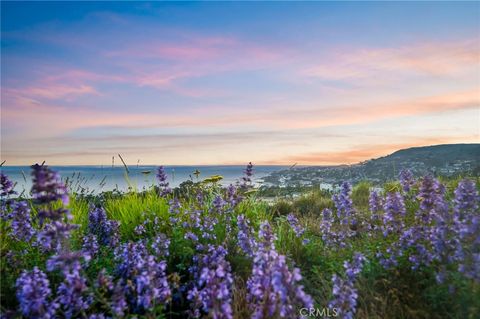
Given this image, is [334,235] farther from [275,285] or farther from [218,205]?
[275,285]

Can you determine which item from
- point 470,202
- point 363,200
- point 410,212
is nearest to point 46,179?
point 470,202

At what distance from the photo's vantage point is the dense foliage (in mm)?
3279

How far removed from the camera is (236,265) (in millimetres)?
5453

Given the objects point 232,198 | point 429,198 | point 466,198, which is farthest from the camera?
point 232,198

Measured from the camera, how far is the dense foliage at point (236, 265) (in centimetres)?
328

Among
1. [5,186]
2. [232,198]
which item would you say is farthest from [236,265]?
[5,186]

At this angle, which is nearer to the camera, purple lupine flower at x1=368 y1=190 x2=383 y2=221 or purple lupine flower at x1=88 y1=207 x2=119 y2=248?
purple lupine flower at x1=368 y1=190 x2=383 y2=221

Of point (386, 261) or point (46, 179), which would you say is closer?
point (46, 179)

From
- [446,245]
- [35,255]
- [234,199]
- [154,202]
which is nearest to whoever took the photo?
[446,245]

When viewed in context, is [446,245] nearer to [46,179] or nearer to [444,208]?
[444,208]

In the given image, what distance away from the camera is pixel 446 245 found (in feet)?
13.6

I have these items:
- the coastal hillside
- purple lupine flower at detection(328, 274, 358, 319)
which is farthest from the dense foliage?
the coastal hillside

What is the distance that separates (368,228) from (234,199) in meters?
2.21

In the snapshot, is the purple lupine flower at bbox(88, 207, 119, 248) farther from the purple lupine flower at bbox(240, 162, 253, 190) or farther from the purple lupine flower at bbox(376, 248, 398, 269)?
the purple lupine flower at bbox(376, 248, 398, 269)
